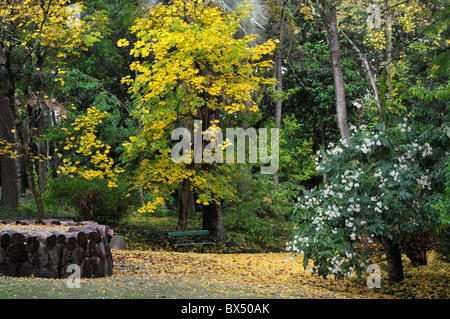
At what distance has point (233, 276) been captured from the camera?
365 inches

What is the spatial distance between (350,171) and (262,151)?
39.1ft

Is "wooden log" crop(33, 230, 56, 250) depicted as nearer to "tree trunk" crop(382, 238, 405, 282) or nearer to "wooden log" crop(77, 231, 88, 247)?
"wooden log" crop(77, 231, 88, 247)

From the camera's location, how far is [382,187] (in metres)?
7.96

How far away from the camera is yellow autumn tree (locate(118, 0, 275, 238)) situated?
38.8 ft

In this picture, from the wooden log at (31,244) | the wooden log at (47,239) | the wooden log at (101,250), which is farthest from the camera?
the wooden log at (101,250)

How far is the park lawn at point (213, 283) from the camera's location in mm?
6430

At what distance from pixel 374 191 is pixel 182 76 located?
550 centimetres

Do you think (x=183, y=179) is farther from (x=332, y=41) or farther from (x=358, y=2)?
(x=358, y=2)

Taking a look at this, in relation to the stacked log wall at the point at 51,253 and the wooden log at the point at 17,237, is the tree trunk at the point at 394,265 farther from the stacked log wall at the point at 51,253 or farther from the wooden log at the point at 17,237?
the wooden log at the point at 17,237

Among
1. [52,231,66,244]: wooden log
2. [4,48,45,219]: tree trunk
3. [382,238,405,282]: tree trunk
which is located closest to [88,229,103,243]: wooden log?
[52,231,66,244]: wooden log

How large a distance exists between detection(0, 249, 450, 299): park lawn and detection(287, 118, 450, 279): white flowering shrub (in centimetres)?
79

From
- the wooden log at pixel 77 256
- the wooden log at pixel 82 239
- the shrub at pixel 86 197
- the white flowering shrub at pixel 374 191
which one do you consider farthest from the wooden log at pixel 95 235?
the shrub at pixel 86 197

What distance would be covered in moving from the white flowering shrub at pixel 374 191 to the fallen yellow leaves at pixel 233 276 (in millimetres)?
663

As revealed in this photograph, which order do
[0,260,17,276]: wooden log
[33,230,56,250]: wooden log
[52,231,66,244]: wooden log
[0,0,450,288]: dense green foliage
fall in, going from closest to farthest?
[0,260,17,276]: wooden log → [33,230,56,250]: wooden log → [52,231,66,244]: wooden log → [0,0,450,288]: dense green foliage
